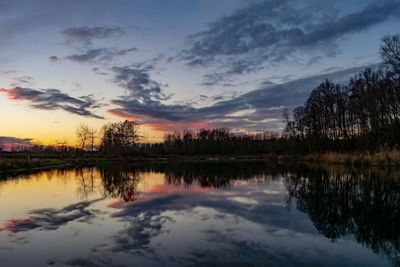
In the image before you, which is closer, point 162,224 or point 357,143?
point 162,224

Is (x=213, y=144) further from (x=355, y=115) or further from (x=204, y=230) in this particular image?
(x=204, y=230)

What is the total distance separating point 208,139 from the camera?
14525cm

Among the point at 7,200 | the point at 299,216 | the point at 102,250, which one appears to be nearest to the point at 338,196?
the point at 299,216

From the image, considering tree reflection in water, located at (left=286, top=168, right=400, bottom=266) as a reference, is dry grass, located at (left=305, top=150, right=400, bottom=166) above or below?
above

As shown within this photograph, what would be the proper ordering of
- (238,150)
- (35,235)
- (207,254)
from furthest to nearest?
1. (238,150)
2. (35,235)
3. (207,254)

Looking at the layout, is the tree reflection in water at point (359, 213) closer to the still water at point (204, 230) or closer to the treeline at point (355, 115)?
the still water at point (204, 230)

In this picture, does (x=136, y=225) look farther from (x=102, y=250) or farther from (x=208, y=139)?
(x=208, y=139)

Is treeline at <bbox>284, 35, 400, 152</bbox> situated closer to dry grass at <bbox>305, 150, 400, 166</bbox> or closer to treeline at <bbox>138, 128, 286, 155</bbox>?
dry grass at <bbox>305, 150, 400, 166</bbox>

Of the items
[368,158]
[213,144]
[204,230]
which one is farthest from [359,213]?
[213,144]

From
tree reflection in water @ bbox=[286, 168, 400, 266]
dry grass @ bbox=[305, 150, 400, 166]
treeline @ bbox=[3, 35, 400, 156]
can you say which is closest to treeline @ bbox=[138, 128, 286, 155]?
treeline @ bbox=[3, 35, 400, 156]

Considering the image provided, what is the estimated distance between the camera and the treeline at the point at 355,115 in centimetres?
4269

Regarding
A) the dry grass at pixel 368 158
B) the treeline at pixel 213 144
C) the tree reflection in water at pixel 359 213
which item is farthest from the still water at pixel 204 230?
the treeline at pixel 213 144

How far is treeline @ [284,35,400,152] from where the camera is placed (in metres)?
42.7

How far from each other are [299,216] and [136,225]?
529cm
